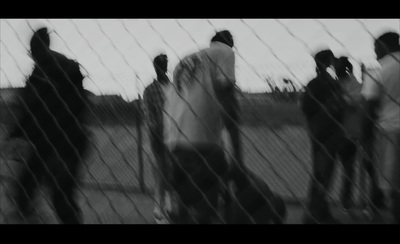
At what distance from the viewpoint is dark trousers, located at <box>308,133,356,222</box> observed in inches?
53.6

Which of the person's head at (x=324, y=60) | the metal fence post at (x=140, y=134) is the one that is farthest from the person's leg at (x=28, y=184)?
the person's head at (x=324, y=60)

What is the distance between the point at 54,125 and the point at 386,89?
108 cm

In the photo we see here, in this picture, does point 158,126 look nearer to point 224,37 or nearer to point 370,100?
point 224,37

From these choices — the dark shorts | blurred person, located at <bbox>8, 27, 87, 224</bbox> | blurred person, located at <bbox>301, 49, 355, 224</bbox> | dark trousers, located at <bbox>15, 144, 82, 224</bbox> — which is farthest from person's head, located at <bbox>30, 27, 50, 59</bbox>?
blurred person, located at <bbox>301, 49, 355, 224</bbox>

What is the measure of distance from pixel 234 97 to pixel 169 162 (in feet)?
1.67

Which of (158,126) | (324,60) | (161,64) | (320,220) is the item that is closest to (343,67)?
(324,60)

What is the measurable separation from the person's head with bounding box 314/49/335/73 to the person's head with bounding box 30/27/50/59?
2.96ft

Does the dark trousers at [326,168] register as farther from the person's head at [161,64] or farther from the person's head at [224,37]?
the person's head at [161,64]

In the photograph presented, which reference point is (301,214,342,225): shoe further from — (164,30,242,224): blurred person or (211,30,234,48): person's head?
(211,30,234,48): person's head

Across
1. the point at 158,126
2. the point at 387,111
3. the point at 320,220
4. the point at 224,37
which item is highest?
the point at 224,37

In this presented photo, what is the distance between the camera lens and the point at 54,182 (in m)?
1.96

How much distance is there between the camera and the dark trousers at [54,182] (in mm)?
1911
